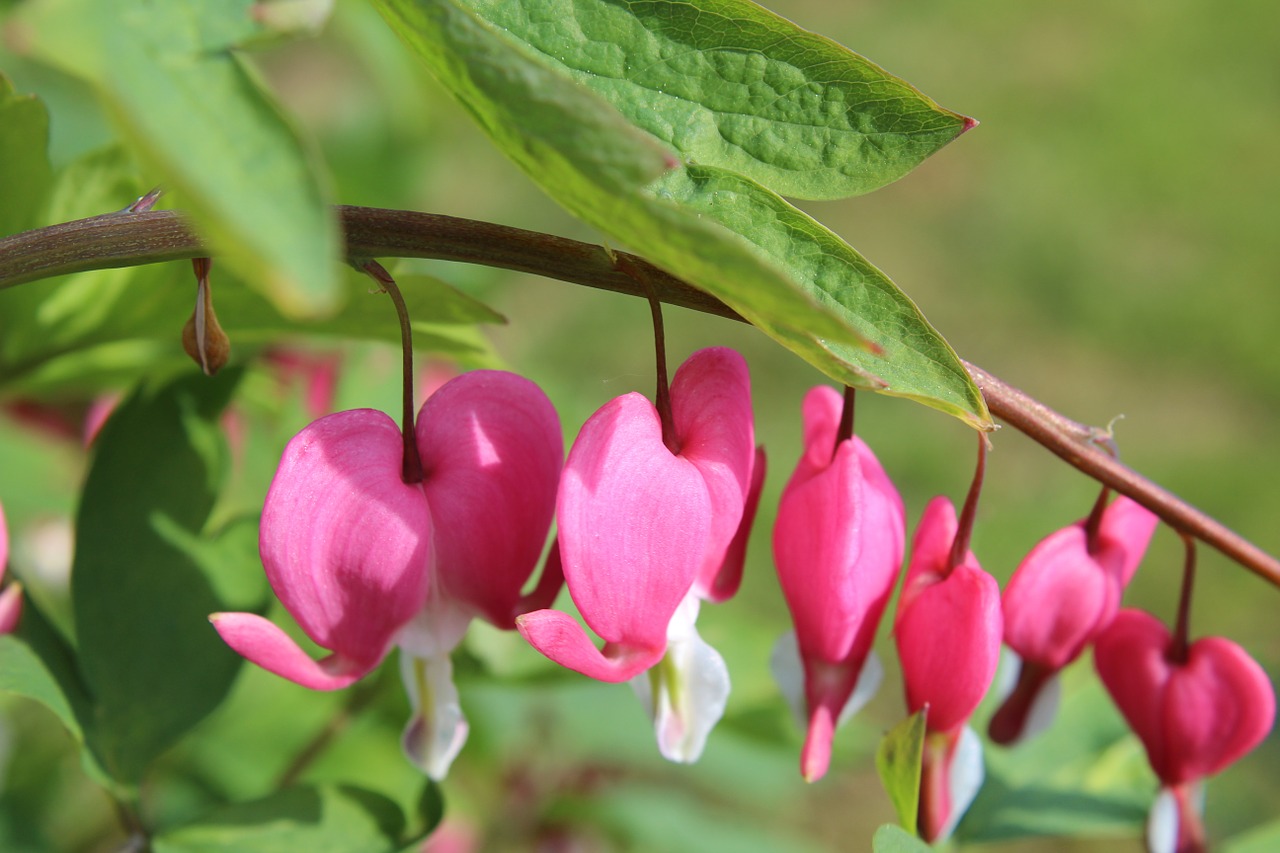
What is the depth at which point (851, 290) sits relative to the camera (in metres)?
0.67

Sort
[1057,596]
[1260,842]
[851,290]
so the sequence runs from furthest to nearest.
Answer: [1260,842]
[1057,596]
[851,290]

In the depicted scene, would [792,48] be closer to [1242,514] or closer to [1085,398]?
[1242,514]

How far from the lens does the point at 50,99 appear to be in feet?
5.32

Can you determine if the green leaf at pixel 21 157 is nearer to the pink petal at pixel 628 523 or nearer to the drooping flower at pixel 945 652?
the pink petal at pixel 628 523

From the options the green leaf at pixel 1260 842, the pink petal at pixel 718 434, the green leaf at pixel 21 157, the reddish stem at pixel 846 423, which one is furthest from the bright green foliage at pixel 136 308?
the green leaf at pixel 1260 842

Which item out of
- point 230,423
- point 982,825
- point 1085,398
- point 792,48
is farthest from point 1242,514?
point 792,48

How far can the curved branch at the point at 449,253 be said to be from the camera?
691mm

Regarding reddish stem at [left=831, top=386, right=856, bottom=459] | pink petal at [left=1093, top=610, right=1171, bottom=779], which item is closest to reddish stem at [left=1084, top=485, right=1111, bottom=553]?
pink petal at [left=1093, top=610, right=1171, bottom=779]

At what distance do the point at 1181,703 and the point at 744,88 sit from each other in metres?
0.61

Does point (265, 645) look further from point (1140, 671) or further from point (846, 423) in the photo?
point (1140, 671)

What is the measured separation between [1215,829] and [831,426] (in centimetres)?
176

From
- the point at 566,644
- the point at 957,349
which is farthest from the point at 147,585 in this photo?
the point at 957,349

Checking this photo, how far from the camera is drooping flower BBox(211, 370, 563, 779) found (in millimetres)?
723

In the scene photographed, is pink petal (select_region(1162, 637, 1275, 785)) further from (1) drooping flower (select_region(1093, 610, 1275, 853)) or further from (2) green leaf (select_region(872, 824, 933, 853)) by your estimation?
(2) green leaf (select_region(872, 824, 933, 853))
